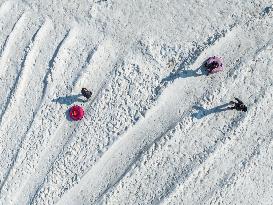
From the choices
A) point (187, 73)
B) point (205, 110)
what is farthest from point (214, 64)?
point (205, 110)

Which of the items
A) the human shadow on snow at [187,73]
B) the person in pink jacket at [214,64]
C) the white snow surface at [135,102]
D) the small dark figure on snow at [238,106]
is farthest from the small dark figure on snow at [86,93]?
the small dark figure on snow at [238,106]

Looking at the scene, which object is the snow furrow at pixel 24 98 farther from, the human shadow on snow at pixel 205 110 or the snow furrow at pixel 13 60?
the human shadow on snow at pixel 205 110

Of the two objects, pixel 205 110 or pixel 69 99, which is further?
pixel 69 99

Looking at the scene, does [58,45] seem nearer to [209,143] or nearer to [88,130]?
[88,130]

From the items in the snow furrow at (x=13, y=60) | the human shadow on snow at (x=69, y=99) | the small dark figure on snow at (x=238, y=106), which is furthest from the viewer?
the snow furrow at (x=13, y=60)

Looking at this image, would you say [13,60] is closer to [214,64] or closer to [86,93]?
[86,93]

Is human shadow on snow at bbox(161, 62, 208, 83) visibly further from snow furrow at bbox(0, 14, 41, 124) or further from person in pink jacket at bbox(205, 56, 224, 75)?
snow furrow at bbox(0, 14, 41, 124)
